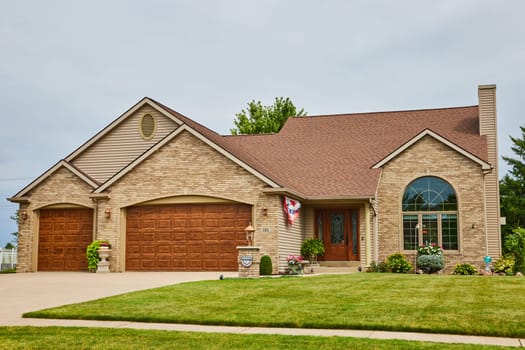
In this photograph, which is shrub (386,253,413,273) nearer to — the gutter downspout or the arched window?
the gutter downspout

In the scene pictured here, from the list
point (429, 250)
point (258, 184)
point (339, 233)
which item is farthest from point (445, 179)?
point (258, 184)

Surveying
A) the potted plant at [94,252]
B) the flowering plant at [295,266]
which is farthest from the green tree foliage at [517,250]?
the potted plant at [94,252]

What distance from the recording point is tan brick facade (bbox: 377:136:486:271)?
84.6ft

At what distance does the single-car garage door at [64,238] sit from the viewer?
26.9 meters

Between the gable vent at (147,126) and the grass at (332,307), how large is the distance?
1338 cm

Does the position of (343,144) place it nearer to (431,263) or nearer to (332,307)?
(431,263)

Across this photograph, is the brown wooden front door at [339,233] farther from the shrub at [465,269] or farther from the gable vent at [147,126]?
the gable vent at [147,126]

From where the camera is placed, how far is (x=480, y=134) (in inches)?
1123

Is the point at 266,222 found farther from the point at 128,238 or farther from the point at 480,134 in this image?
the point at 480,134

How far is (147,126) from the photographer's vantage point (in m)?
28.8

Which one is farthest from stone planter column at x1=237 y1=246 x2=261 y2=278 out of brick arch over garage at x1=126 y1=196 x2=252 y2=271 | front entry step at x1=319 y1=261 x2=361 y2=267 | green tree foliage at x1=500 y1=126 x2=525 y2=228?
green tree foliage at x1=500 y1=126 x2=525 y2=228

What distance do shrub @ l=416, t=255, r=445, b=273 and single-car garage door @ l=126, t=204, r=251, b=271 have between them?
693cm

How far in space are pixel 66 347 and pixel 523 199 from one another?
42205mm

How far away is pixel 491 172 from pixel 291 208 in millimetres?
8727
